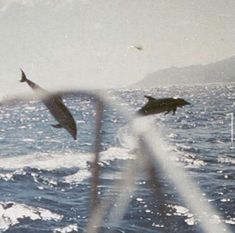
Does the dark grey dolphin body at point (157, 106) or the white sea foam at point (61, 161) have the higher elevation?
the dark grey dolphin body at point (157, 106)

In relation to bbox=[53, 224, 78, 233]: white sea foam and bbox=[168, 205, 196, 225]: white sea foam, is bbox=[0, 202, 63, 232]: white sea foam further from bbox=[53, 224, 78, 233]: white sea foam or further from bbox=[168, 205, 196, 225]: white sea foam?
bbox=[168, 205, 196, 225]: white sea foam

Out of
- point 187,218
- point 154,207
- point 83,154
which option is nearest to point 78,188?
point 154,207

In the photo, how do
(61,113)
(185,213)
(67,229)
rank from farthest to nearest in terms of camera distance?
1. (185,213)
2. (67,229)
3. (61,113)

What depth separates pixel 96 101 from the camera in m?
4.70

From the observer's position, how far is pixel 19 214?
21.2 metres

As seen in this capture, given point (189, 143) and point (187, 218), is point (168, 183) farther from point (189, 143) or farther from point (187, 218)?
point (189, 143)

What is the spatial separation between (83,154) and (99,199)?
1941 cm

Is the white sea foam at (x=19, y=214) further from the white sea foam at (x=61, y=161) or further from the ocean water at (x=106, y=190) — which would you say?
the white sea foam at (x=61, y=161)

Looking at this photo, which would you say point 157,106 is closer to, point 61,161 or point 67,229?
point 67,229

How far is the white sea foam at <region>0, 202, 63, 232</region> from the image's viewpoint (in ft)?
64.7

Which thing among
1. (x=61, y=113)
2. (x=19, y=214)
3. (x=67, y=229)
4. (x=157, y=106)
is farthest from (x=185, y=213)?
(x=61, y=113)

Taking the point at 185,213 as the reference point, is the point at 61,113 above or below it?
above

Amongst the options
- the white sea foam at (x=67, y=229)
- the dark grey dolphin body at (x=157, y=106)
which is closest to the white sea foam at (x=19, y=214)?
the white sea foam at (x=67, y=229)

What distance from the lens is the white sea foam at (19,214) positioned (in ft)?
64.7
